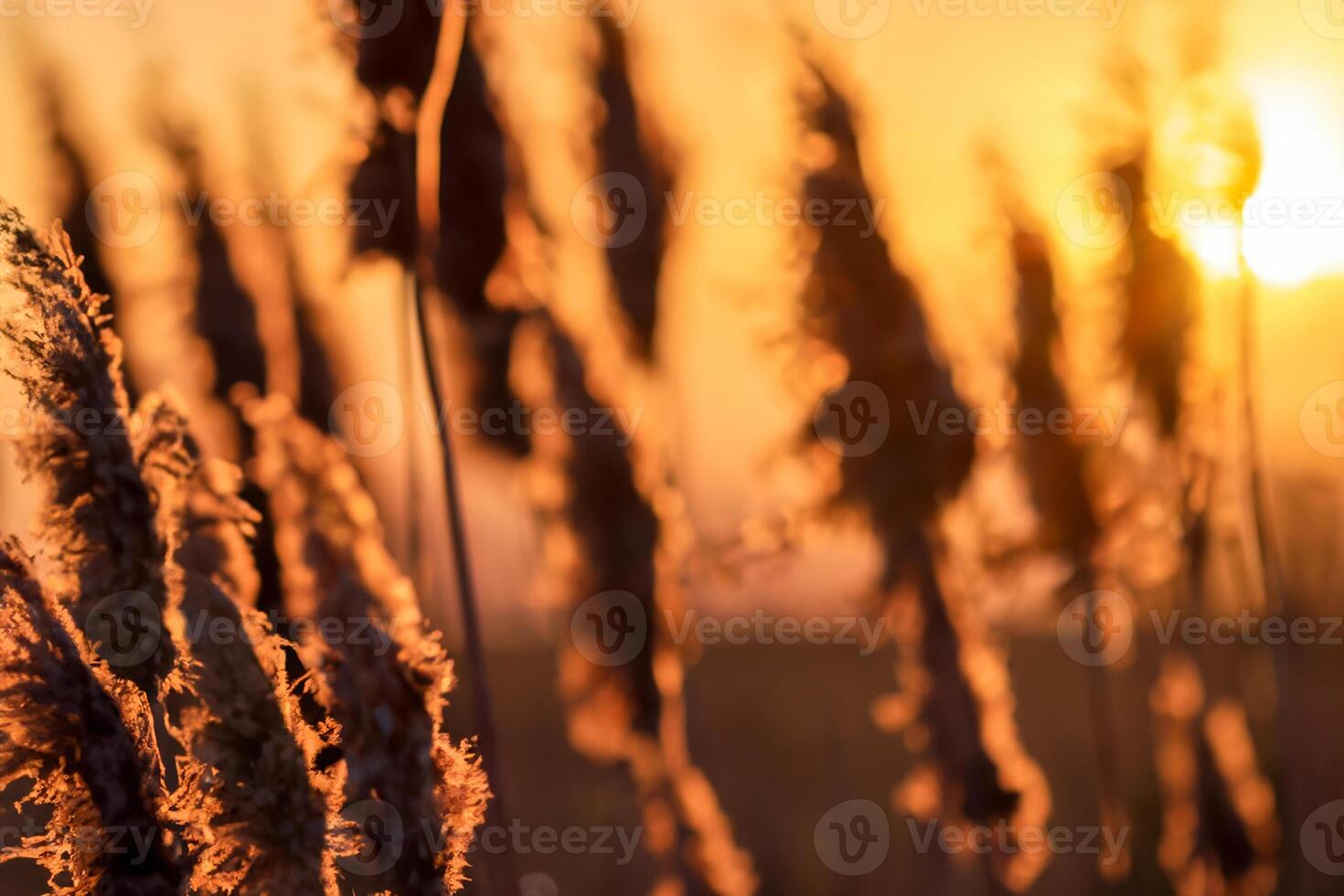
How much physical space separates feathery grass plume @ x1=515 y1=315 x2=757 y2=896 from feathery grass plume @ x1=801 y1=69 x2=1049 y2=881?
1540mm

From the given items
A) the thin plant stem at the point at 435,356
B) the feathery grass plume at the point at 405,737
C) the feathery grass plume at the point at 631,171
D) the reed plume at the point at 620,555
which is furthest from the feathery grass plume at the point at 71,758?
the feathery grass plume at the point at 631,171

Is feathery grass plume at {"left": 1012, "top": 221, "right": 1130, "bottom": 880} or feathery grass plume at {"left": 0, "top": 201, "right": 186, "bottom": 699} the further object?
feathery grass plume at {"left": 1012, "top": 221, "right": 1130, "bottom": 880}

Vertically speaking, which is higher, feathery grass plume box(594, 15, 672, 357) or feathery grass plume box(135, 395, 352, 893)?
feathery grass plume box(594, 15, 672, 357)

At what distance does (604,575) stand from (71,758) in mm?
5316

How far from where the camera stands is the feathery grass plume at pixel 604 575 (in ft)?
28.2

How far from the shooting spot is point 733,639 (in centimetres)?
984

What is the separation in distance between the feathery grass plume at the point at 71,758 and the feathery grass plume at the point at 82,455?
0.17m

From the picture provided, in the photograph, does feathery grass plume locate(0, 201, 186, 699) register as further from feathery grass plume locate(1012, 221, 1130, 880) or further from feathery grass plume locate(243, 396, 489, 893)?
feathery grass plume locate(1012, 221, 1130, 880)

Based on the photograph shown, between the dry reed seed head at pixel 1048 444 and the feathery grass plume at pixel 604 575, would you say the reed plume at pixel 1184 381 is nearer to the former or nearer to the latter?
the dry reed seed head at pixel 1048 444

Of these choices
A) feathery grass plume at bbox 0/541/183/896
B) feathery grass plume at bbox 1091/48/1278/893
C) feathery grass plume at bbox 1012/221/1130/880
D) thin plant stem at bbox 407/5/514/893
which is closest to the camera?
feathery grass plume at bbox 0/541/183/896

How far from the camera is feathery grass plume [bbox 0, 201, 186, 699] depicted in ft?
12.2

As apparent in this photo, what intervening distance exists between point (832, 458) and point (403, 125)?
14.3 feet

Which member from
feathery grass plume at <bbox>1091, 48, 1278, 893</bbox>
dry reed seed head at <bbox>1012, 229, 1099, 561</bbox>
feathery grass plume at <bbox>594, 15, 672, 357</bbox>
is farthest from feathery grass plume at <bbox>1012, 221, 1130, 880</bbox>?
feathery grass plume at <bbox>594, 15, 672, 357</bbox>

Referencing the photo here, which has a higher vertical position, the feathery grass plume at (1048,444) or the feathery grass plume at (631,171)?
the feathery grass plume at (631,171)
